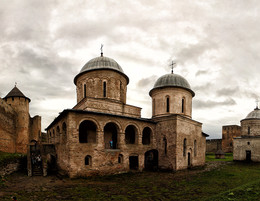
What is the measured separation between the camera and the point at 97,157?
13.4 meters

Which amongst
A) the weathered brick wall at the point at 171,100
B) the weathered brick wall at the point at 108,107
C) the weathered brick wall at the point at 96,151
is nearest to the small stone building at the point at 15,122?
the weathered brick wall at the point at 96,151

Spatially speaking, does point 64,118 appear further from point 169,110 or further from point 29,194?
point 169,110

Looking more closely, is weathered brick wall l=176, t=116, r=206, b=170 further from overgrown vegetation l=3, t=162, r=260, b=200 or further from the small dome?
the small dome

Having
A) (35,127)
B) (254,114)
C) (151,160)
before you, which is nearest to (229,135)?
(254,114)

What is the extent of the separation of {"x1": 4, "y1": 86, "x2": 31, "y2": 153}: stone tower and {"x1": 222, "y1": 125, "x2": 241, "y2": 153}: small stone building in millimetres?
37994

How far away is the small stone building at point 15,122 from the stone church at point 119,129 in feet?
31.1

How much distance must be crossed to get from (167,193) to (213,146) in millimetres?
37274

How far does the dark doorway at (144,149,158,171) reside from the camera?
56.0 feet

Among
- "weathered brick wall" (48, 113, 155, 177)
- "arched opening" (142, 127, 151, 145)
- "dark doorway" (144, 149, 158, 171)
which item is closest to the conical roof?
"weathered brick wall" (48, 113, 155, 177)

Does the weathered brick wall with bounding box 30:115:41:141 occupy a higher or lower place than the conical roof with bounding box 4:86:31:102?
lower

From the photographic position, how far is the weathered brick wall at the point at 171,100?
18672mm

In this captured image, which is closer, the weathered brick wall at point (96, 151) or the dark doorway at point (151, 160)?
the weathered brick wall at point (96, 151)

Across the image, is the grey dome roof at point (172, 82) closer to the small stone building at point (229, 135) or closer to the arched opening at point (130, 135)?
the arched opening at point (130, 135)

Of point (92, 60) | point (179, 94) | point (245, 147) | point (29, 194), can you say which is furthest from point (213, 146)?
point (29, 194)
